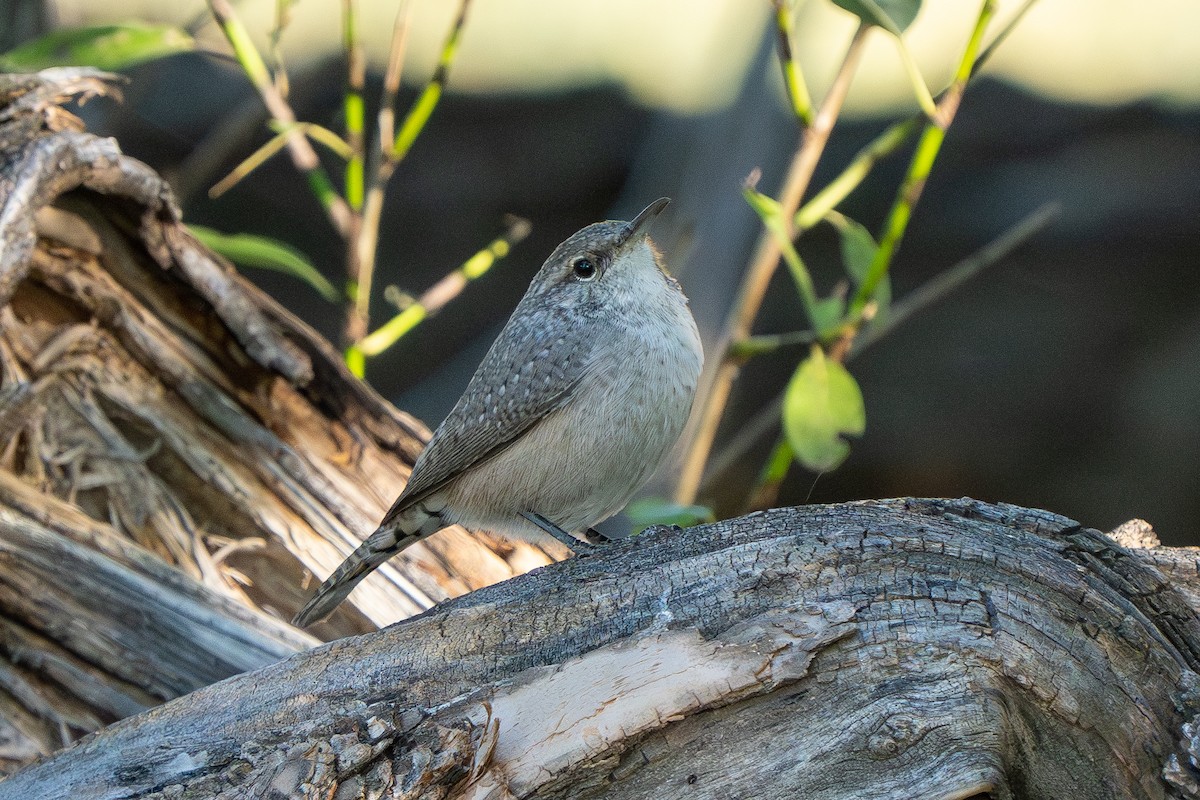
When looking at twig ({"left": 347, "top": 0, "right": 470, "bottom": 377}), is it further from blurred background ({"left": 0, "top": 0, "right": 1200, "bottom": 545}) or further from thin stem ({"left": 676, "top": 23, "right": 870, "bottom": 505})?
blurred background ({"left": 0, "top": 0, "right": 1200, "bottom": 545})

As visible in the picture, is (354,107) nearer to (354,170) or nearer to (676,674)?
(354,170)

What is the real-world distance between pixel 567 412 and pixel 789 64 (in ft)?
5.74

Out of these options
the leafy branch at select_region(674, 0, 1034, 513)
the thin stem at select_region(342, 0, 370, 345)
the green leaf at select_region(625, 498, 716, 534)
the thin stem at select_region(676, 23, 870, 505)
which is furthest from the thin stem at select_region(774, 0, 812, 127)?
the thin stem at select_region(342, 0, 370, 345)

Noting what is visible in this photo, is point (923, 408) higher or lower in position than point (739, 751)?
higher

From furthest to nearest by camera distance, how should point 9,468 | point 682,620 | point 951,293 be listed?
point 951,293 → point 9,468 → point 682,620

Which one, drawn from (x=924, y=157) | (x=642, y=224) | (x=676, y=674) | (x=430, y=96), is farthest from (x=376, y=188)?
(x=676, y=674)

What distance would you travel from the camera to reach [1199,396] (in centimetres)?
667

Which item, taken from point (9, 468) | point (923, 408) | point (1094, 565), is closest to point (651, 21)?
point (923, 408)

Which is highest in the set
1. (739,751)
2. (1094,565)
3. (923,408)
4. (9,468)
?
(923,408)

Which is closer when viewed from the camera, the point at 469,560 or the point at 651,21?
the point at 469,560

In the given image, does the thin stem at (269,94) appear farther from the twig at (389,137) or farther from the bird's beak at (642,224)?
the bird's beak at (642,224)

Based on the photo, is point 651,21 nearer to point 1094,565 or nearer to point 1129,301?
point 1129,301

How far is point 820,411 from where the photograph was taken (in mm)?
3822

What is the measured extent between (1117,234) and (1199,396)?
120cm
